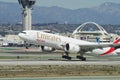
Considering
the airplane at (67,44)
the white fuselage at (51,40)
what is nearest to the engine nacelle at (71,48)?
the airplane at (67,44)

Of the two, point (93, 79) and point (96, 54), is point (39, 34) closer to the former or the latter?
point (96, 54)

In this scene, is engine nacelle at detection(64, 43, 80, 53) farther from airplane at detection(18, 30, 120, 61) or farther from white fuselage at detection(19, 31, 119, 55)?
white fuselage at detection(19, 31, 119, 55)

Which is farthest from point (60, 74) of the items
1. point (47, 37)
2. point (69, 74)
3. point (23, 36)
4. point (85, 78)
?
point (23, 36)

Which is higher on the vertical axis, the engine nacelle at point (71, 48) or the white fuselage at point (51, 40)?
the white fuselage at point (51, 40)

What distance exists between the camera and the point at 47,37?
70750 millimetres

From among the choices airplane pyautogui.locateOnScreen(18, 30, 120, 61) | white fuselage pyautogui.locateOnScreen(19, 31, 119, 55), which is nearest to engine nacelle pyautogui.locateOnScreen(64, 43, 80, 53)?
airplane pyautogui.locateOnScreen(18, 30, 120, 61)

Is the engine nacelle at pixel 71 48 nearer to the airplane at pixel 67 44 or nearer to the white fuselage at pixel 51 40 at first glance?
the airplane at pixel 67 44

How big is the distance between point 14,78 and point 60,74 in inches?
213

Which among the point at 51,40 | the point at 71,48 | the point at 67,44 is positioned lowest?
the point at 71,48

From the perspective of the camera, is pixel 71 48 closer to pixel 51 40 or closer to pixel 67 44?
pixel 67 44

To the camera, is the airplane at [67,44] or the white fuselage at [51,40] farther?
the white fuselage at [51,40]

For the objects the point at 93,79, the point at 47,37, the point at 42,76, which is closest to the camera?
the point at 93,79

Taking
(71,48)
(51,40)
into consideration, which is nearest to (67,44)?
(71,48)

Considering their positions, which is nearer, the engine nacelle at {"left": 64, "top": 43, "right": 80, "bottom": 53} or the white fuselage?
the engine nacelle at {"left": 64, "top": 43, "right": 80, "bottom": 53}
